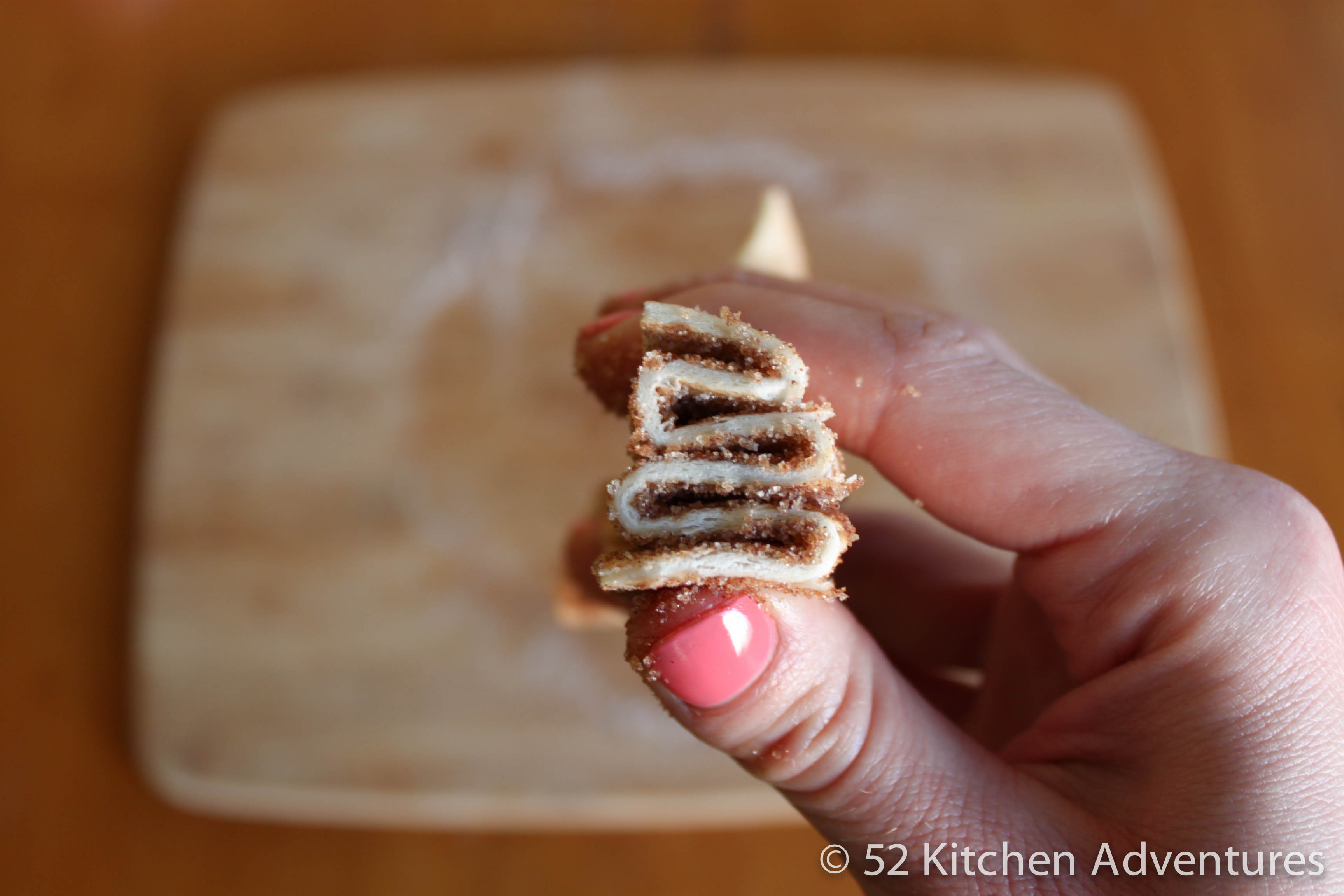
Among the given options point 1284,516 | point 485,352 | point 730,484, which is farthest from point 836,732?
point 485,352

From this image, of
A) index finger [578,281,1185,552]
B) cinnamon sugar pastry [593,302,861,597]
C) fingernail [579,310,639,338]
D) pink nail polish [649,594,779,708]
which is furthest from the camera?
fingernail [579,310,639,338]

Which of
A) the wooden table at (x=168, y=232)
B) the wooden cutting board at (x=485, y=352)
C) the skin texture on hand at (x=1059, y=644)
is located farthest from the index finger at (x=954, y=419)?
the wooden table at (x=168, y=232)

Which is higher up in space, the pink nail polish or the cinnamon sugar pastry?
the cinnamon sugar pastry

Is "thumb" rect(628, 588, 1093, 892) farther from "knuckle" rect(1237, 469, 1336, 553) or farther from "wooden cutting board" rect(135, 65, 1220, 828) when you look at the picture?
"wooden cutting board" rect(135, 65, 1220, 828)

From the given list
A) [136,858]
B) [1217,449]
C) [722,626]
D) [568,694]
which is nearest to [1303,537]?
[722,626]

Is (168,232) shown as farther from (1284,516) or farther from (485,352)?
(1284,516)

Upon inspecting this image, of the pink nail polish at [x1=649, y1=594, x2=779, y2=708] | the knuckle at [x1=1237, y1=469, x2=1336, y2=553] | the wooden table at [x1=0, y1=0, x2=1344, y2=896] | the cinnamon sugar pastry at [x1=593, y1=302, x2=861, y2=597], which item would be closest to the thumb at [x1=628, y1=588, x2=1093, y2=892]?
the pink nail polish at [x1=649, y1=594, x2=779, y2=708]

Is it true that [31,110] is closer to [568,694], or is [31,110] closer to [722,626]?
[568,694]

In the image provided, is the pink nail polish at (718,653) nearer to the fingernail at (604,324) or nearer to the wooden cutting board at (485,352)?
the fingernail at (604,324)
